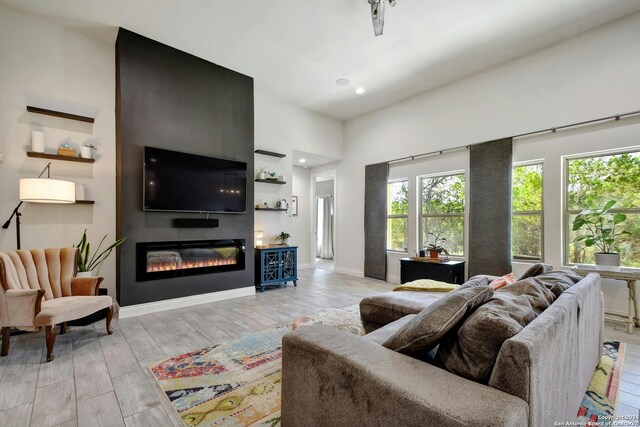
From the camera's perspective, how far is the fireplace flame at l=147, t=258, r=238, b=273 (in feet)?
12.6

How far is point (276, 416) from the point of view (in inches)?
68.6

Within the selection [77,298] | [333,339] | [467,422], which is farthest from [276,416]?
[77,298]

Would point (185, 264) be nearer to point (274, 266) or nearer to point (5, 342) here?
point (274, 266)

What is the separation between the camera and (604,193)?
3.58m

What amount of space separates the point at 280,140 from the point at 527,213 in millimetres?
4223

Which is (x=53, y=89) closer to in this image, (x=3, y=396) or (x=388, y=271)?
(x=3, y=396)

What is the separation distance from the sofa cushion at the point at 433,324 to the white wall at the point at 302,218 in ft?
19.1

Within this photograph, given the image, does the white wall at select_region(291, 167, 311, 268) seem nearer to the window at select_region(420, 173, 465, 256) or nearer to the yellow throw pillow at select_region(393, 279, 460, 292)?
the window at select_region(420, 173, 465, 256)

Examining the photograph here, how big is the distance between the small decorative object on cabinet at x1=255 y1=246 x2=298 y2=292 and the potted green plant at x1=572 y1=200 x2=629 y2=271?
4.05 m

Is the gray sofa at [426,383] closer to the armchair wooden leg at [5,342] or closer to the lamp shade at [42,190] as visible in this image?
the armchair wooden leg at [5,342]

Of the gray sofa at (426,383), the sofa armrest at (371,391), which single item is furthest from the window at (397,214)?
the sofa armrest at (371,391)

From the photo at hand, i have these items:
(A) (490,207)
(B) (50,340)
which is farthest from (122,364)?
(A) (490,207)

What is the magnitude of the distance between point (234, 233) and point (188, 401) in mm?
2880

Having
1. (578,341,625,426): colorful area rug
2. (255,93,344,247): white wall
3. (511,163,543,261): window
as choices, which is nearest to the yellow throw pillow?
(578,341,625,426): colorful area rug
